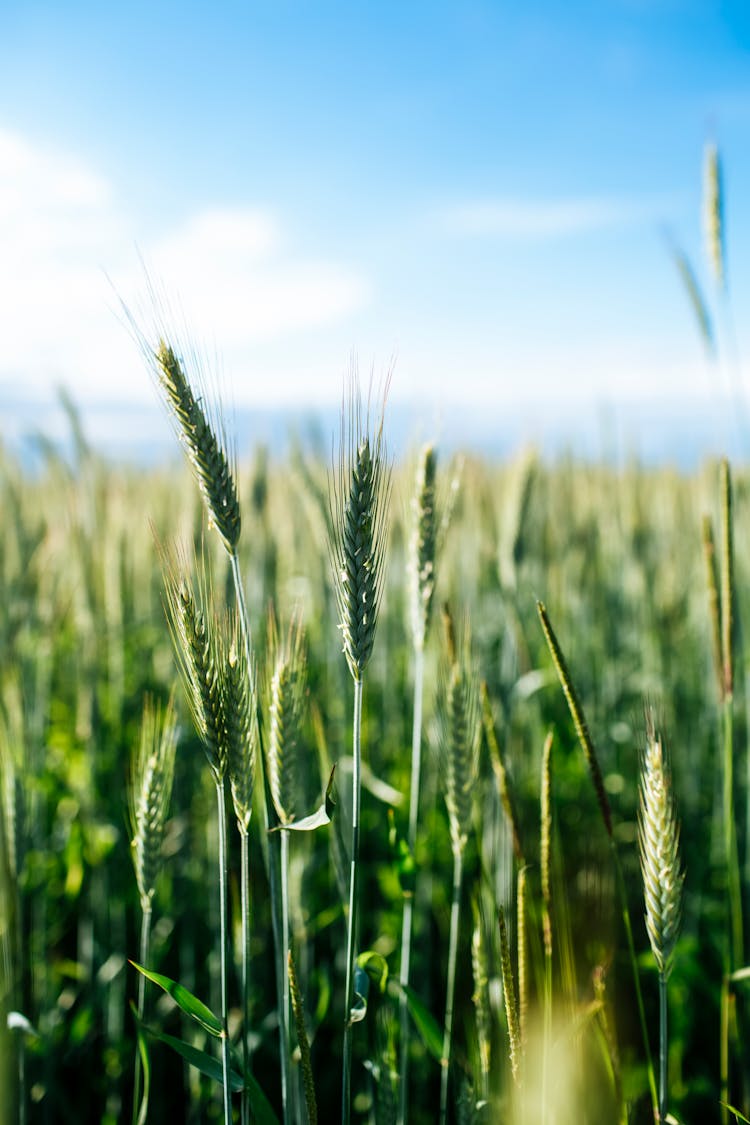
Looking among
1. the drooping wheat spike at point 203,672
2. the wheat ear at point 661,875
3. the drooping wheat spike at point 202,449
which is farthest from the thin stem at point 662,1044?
the drooping wheat spike at point 202,449

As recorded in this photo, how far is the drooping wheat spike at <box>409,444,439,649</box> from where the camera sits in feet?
4.12

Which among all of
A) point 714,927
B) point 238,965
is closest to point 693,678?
point 714,927

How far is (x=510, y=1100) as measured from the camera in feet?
3.62

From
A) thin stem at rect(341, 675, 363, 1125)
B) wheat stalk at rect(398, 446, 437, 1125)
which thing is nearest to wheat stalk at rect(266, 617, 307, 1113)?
thin stem at rect(341, 675, 363, 1125)

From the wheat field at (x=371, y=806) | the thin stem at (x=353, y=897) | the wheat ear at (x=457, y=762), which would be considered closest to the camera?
the thin stem at (x=353, y=897)

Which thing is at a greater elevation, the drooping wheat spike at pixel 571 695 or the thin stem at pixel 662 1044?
the drooping wheat spike at pixel 571 695

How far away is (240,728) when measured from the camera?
0.91 metres

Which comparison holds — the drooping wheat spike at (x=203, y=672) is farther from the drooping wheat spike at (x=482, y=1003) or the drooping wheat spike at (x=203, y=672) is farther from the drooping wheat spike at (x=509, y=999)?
the drooping wheat spike at (x=482, y=1003)

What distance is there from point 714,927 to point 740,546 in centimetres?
198

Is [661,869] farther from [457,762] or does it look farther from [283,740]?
[283,740]

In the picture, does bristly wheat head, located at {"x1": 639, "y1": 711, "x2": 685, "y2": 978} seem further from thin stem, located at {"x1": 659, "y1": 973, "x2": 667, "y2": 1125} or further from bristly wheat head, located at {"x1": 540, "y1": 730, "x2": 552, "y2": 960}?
bristly wheat head, located at {"x1": 540, "y1": 730, "x2": 552, "y2": 960}

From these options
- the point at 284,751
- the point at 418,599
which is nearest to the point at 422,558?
the point at 418,599

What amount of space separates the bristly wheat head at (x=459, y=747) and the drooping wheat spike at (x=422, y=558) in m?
0.06

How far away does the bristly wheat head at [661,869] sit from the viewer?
36.9 inches
